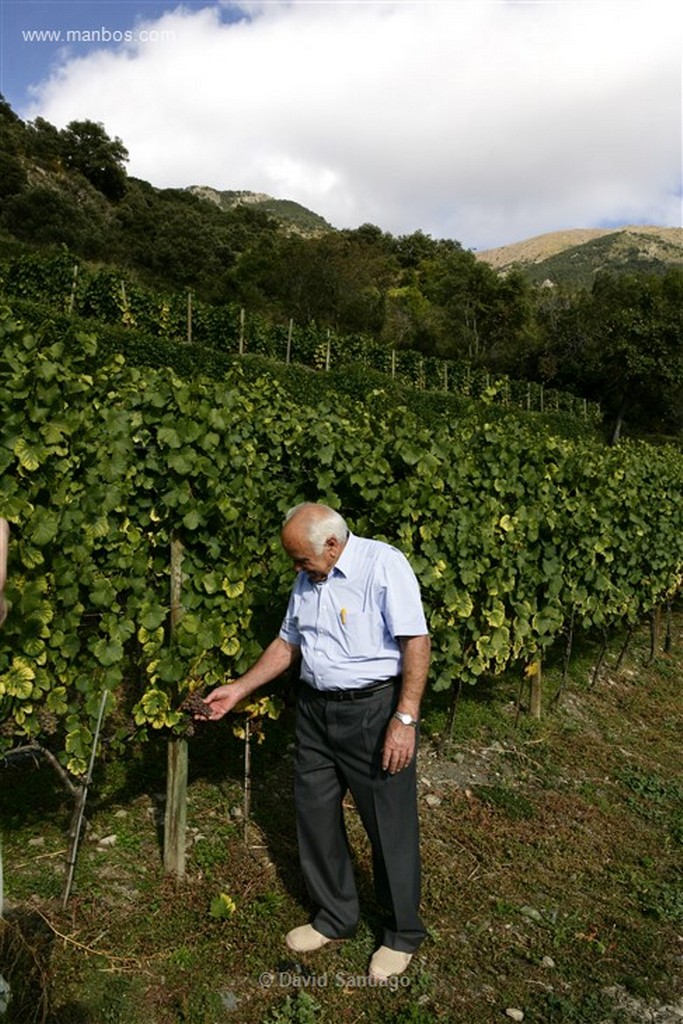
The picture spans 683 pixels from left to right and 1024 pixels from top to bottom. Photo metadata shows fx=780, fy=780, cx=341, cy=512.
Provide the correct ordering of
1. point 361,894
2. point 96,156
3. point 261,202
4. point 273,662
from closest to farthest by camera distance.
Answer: point 273,662
point 361,894
point 96,156
point 261,202

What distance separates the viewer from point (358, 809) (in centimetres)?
309

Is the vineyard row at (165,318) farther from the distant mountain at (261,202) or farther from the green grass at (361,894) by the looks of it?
the distant mountain at (261,202)

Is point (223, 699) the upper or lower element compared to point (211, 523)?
lower

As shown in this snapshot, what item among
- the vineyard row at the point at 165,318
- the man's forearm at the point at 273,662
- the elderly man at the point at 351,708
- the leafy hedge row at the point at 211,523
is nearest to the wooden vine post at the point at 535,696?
the leafy hedge row at the point at 211,523

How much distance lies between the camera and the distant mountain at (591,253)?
391 feet

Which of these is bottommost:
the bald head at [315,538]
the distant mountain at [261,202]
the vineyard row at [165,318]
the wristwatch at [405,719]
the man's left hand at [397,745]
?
the man's left hand at [397,745]

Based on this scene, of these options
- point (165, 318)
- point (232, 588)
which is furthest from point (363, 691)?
point (165, 318)

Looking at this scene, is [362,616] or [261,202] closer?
[362,616]

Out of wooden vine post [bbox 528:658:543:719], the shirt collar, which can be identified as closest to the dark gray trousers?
the shirt collar

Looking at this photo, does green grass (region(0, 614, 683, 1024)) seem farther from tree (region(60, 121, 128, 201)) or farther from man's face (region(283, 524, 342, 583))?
tree (region(60, 121, 128, 201))

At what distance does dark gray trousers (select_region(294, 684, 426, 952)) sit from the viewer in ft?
9.71

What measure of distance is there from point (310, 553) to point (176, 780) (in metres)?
1.37

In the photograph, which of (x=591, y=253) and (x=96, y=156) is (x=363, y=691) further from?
(x=591, y=253)

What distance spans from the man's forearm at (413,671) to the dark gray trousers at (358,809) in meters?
0.12
